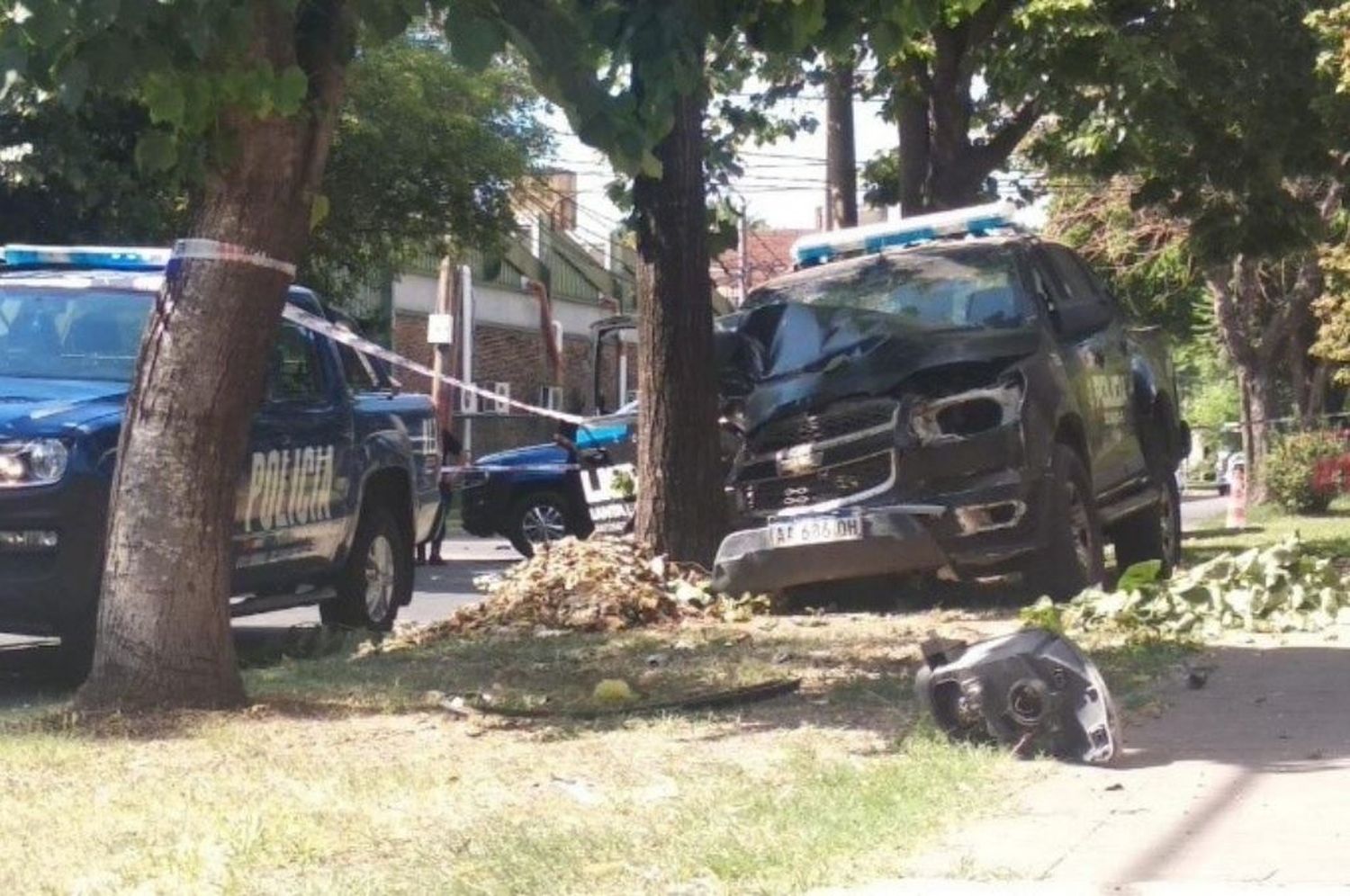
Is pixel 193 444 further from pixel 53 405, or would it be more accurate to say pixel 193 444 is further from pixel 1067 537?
pixel 1067 537

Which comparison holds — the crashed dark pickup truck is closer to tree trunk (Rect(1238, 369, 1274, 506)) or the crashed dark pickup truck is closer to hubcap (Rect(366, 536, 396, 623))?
hubcap (Rect(366, 536, 396, 623))

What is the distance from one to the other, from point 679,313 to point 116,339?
3.04 meters

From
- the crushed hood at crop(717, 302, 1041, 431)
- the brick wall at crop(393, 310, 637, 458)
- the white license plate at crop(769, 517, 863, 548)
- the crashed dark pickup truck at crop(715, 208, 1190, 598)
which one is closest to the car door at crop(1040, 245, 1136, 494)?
the crashed dark pickup truck at crop(715, 208, 1190, 598)

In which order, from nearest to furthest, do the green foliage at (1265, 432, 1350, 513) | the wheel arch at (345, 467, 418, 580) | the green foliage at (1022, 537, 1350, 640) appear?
the green foliage at (1022, 537, 1350, 640) < the wheel arch at (345, 467, 418, 580) < the green foliage at (1265, 432, 1350, 513)

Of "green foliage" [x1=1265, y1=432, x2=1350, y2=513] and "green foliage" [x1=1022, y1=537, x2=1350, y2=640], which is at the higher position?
"green foliage" [x1=1265, y1=432, x2=1350, y2=513]

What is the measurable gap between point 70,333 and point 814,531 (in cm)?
387

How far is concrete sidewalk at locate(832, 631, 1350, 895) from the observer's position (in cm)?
566

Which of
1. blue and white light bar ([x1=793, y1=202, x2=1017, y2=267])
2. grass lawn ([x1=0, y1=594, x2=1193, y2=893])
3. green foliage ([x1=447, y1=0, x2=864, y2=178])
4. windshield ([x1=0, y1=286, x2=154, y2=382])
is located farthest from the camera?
blue and white light bar ([x1=793, y1=202, x2=1017, y2=267])

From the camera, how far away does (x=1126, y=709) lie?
27.0 feet

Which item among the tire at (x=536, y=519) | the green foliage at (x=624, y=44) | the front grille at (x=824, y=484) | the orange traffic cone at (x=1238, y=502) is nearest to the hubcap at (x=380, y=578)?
the front grille at (x=824, y=484)

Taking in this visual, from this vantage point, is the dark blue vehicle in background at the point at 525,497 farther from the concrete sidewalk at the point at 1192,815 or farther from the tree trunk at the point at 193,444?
the concrete sidewalk at the point at 1192,815

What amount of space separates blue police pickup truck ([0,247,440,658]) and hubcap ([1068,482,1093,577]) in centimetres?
389

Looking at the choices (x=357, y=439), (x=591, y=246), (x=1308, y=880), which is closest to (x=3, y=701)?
(x=357, y=439)

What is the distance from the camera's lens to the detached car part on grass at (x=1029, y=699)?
723 cm
